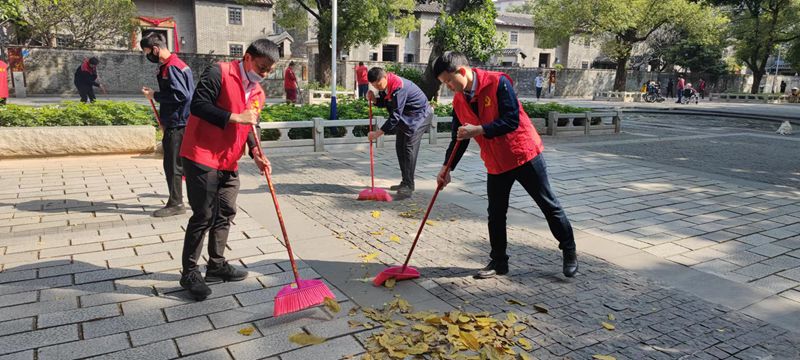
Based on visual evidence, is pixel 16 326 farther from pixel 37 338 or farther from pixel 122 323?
pixel 122 323

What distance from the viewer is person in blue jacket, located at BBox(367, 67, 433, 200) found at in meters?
6.53

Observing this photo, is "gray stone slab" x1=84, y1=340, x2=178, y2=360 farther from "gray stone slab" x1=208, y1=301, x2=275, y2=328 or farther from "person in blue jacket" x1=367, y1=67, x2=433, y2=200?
"person in blue jacket" x1=367, y1=67, x2=433, y2=200

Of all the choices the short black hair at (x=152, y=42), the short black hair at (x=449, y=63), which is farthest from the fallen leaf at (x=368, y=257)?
the short black hair at (x=152, y=42)

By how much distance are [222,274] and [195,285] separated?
0.34 meters

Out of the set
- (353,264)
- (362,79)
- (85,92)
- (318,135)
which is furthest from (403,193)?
(362,79)

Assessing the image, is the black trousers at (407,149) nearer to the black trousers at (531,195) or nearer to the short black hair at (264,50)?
the black trousers at (531,195)

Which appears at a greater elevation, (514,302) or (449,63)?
(449,63)

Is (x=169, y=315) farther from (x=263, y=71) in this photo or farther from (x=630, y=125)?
(x=630, y=125)

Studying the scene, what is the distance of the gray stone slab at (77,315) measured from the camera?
331 cm

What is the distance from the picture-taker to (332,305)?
356 centimetres

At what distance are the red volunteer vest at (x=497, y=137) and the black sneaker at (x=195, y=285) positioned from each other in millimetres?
2185

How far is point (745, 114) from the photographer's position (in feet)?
72.5

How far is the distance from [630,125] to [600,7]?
1556cm

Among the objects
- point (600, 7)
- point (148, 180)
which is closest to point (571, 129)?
point (148, 180)
